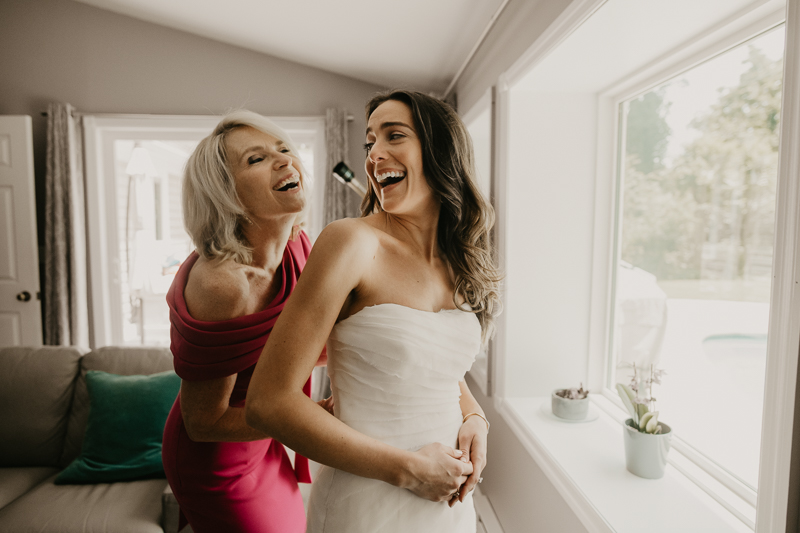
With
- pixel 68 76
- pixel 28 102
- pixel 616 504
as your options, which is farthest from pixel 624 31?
pixel 28 102

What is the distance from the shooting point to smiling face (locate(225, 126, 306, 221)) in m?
1.16

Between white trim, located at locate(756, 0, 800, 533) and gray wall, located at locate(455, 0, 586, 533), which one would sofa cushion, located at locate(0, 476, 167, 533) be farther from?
white trim, located at locate(756, 0, 800, 533)

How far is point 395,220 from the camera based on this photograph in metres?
0.99

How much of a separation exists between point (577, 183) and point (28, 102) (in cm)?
407

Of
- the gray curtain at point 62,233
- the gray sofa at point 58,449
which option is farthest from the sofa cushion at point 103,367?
the gray curtain at point 62,233

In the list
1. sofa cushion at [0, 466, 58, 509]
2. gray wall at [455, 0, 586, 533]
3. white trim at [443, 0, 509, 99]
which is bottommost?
sofa cushion at [0, 466, 58, 509]

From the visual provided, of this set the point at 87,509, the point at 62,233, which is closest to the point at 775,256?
the point at 87,509

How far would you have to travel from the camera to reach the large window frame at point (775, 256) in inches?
28.1

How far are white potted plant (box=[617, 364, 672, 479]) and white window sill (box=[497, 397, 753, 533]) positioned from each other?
0.04 m

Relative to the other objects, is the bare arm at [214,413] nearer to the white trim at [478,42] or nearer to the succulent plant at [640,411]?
the succulent plant at [640,411]

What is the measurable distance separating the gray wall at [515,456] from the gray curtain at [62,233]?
311 cm

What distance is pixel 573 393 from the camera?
1778 millimetres

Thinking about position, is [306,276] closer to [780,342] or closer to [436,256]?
[436,256]

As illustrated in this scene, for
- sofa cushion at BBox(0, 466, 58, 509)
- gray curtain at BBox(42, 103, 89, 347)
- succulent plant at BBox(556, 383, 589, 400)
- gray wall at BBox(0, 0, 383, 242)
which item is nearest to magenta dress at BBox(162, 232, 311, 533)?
succulent plant at BBox(556, 383, 589, 400)
